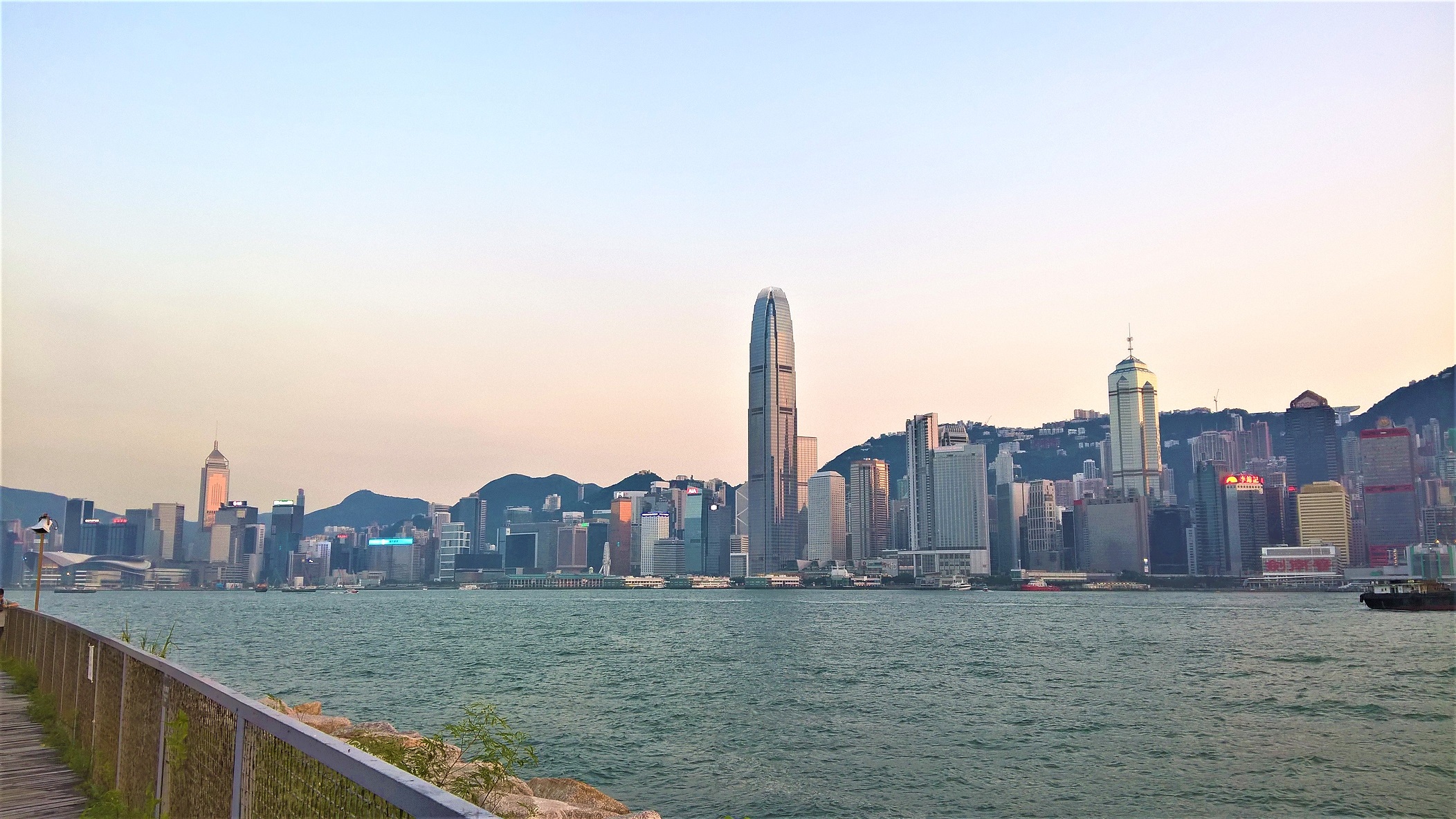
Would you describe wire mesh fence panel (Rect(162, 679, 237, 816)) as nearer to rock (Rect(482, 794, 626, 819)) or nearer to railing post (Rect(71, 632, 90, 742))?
railing post (Rect(71, 632, 90, 742))

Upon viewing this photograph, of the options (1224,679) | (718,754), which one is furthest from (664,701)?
(1224,679)

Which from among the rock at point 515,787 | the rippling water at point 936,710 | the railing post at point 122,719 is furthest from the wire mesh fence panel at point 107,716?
the rippling water at point 936,710

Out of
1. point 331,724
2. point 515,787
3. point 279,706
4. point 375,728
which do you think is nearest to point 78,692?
point 515,787

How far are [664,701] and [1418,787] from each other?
29.1 m

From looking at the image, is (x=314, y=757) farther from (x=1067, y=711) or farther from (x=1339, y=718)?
(x=1339, y=718)

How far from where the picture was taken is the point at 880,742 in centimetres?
3422

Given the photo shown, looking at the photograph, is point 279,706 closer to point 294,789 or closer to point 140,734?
point 140,734

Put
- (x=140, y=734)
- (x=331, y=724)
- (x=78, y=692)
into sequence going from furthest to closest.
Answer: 1. (x=331, y=724)
2. (x=78, y=692)
3. (x=140, y=734)

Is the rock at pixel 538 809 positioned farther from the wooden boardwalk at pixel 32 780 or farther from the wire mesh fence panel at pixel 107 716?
the wooden boardwalk at pixel 32 780

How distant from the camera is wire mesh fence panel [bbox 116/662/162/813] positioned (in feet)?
31.1

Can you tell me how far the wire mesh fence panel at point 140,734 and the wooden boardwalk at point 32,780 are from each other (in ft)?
3.89

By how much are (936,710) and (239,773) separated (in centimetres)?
3949

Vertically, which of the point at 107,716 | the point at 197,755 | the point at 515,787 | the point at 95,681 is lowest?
the point at 515,787

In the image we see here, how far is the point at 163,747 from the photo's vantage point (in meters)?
9.05
